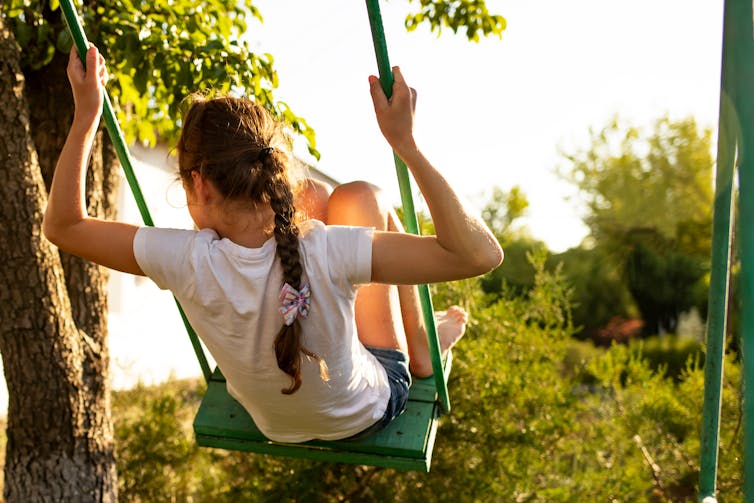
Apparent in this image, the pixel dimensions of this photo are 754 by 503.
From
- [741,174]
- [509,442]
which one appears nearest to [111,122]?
[741,174]

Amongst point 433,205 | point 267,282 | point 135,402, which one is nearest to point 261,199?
point 267,282

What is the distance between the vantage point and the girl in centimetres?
147

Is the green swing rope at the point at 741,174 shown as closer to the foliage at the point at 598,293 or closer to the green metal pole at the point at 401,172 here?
the green metal pole at the point at 401,172

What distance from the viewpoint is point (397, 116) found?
147 centimetres

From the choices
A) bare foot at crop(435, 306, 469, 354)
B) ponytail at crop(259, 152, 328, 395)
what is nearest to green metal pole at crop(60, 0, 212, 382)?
ponytail at crop(259, 152, 328, 395)

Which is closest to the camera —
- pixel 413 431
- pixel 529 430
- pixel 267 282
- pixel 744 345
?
pixel 744 345

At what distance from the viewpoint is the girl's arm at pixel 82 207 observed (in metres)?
1.67

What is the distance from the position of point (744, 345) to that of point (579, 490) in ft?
9.93

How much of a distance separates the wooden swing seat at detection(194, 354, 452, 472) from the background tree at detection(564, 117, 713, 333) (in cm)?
1350

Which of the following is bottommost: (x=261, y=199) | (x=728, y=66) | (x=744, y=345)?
(x=744, y=345)

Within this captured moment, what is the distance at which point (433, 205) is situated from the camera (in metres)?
1.45

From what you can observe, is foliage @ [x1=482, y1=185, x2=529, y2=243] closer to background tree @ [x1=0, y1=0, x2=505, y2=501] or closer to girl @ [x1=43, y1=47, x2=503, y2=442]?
background tree @ [x1=0, y1=0, x2=505, y2=501]

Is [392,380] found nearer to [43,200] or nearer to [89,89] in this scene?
[89,89]

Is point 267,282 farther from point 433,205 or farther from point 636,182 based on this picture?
point 636,182
